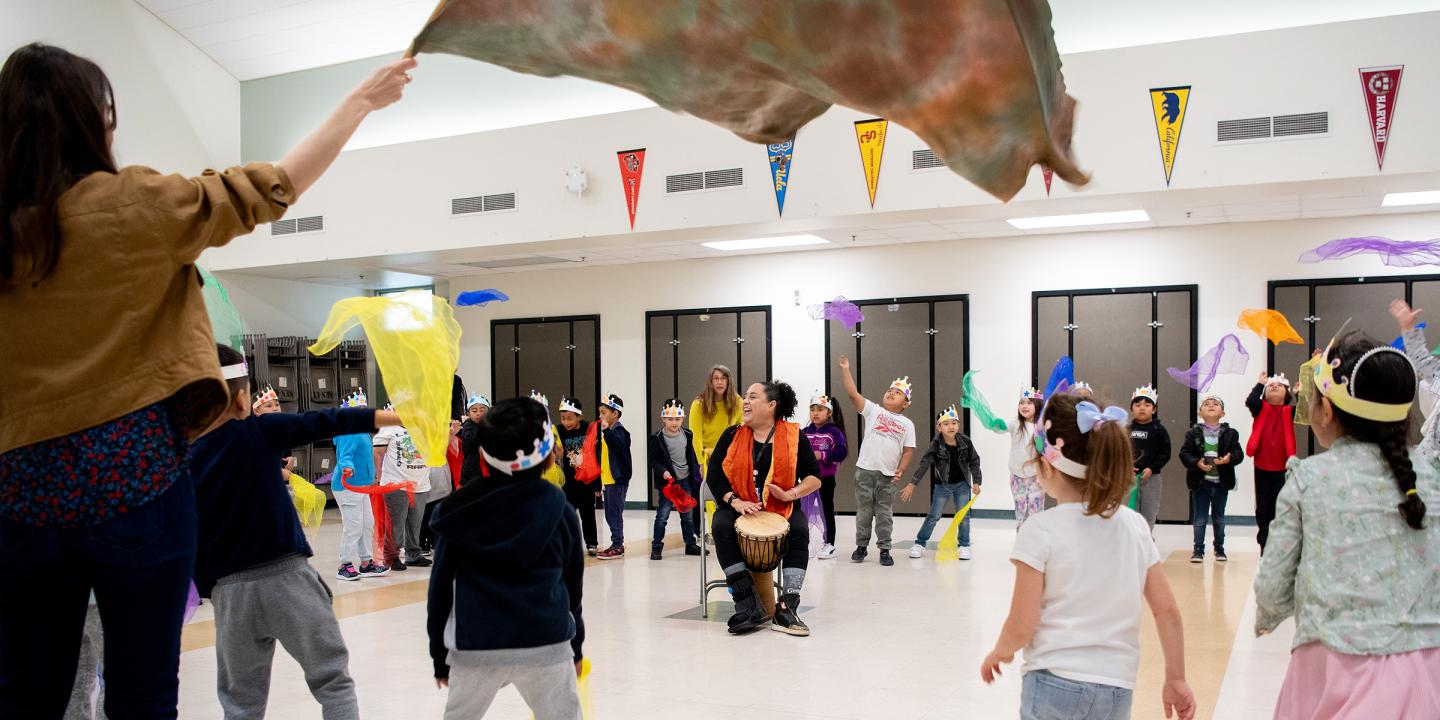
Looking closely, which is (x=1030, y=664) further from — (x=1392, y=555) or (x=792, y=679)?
(x=792, y=679)

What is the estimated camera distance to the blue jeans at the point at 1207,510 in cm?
973

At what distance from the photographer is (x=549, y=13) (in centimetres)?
94

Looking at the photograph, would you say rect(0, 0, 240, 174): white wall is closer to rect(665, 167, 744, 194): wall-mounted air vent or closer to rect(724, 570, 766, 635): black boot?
rect(665, 167, 744, 194): wall-mounted air vent

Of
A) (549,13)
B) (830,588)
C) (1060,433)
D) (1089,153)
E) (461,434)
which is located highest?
(1089,153)

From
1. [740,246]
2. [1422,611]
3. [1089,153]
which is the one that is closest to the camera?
[1422,611]

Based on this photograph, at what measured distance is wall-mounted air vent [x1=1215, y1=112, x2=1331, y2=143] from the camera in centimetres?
899

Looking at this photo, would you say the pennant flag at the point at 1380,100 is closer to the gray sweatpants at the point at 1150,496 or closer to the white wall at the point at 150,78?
the gray sweatpants at the point at 1150,496

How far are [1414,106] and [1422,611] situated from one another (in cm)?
753

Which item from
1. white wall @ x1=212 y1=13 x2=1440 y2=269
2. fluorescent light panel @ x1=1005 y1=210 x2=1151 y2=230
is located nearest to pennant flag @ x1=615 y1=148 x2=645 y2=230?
white wall @ x1=212 y1=13 x2=1440 y2=269

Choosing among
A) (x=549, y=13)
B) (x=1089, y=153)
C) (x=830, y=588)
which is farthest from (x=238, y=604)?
(x=1089, y=153)

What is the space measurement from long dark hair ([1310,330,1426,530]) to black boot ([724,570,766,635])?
455cm

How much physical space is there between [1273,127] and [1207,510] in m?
3.32

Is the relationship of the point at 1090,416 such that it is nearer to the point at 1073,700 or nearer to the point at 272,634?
the point at 1073,700

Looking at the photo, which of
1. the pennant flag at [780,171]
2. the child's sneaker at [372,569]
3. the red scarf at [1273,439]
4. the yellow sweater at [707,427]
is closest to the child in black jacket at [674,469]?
the yellow sweater at [707,427]
